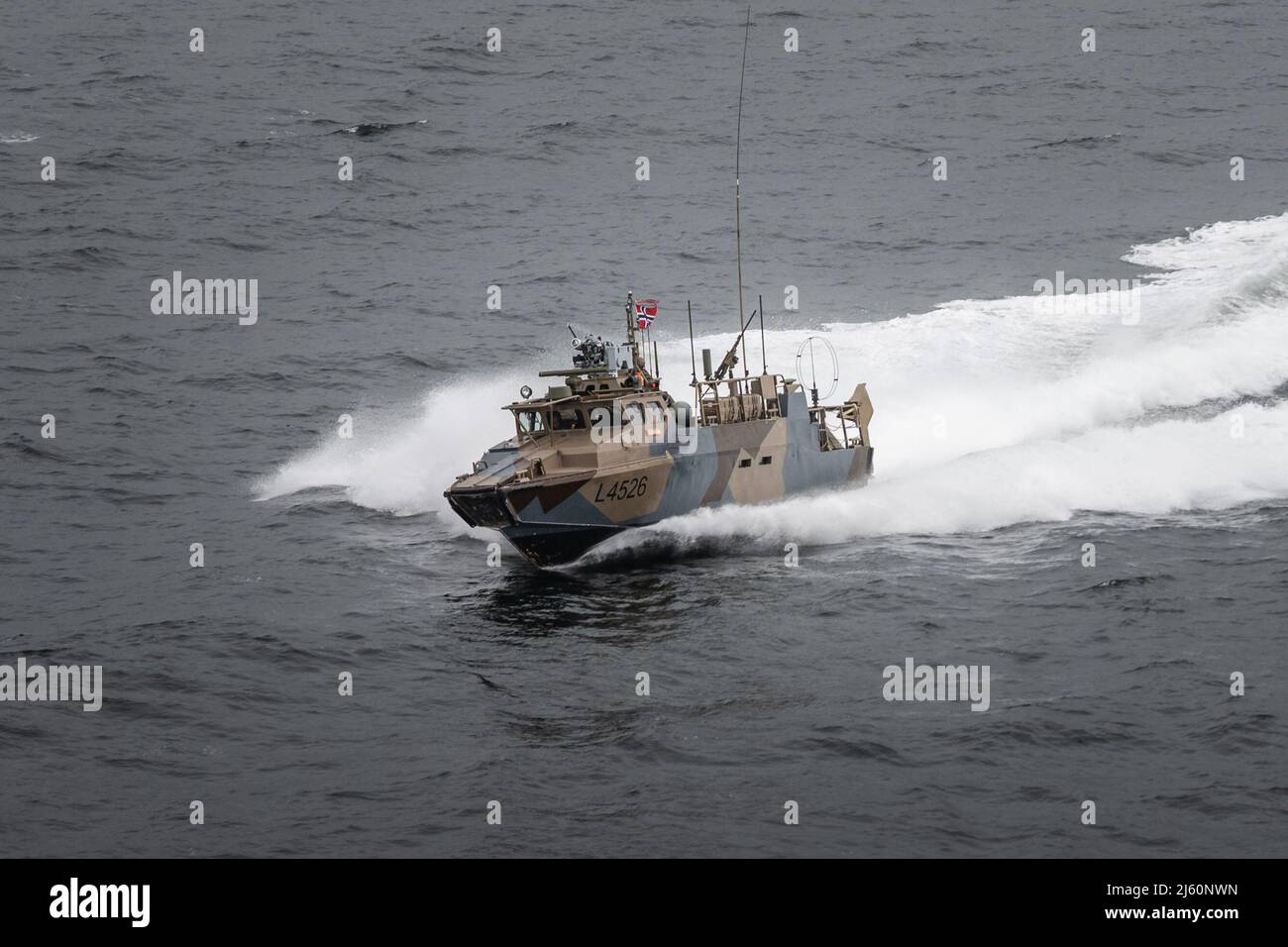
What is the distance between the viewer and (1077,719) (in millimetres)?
18531

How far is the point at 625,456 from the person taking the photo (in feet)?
89.6

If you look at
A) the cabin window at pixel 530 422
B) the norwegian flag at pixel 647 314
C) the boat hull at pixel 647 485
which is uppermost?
the norwegian flag at pixel 647 314

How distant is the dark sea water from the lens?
17.3m

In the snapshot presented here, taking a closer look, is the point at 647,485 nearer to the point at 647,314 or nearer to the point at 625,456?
the point at 625,456

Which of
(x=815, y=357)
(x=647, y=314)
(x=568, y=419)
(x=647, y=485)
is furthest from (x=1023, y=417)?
(x=568, y=419)

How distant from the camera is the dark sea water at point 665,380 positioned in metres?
17.3

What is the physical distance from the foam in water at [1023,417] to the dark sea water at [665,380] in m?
0.16

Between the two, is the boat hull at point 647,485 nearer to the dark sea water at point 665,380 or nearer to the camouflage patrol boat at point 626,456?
the camouflage patrol boat at point 626,456

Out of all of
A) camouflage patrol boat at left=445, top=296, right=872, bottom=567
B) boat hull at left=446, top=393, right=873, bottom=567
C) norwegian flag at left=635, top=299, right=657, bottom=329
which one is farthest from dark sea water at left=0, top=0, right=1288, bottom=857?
norwegian flag at left=635, top=299, right=657, bottom=329

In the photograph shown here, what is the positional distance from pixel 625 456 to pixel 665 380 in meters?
8.84

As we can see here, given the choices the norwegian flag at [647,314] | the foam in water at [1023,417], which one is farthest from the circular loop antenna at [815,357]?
the norwegian flag at [647,314]
